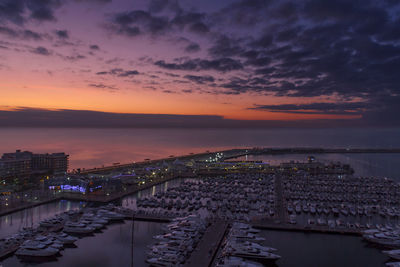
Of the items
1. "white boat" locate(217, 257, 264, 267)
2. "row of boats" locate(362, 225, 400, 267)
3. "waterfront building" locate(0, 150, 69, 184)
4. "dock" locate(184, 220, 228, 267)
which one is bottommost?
"dock" locate(184, 220, 228, 267)

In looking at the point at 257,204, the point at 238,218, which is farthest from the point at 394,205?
the point at 238,218

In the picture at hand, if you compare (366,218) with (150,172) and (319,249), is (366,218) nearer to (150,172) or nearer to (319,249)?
(319,249)

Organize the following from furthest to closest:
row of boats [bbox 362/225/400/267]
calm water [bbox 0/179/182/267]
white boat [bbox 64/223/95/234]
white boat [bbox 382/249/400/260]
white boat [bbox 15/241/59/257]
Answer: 1. white boat [bbox 64/223/95/234]
2. row of boats [bbox 362/225/400/267]
3. calm water [bbox 0/179/182/267]
4. white boat [bbox 15/241/59/257]
5. white boat [bbox 382/249/400/260]

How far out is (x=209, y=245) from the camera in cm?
1334

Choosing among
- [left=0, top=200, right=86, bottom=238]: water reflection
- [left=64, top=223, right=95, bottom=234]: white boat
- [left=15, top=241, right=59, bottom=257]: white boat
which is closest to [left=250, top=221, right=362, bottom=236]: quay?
[left=64, top=223, right=95, bottom=234]: white boat

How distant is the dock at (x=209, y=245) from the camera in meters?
11.8

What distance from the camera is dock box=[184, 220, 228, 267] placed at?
38.6ft

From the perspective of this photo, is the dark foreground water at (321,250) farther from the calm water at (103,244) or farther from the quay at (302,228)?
the calm water at (103,244)

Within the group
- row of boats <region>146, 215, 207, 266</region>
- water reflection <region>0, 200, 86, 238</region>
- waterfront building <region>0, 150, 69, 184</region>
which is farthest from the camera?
waterfront building <region>0, 150, 69, 184</region>

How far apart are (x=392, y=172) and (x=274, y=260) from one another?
114 ft

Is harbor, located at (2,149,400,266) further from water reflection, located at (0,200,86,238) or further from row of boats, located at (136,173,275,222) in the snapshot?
water reflection, located at (0,200,86,238)

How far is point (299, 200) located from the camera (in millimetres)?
22078

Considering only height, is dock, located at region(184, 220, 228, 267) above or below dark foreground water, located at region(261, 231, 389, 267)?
above

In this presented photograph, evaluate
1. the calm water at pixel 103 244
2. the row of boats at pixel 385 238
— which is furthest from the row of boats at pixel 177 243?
the row of boats at pixel 385 238
